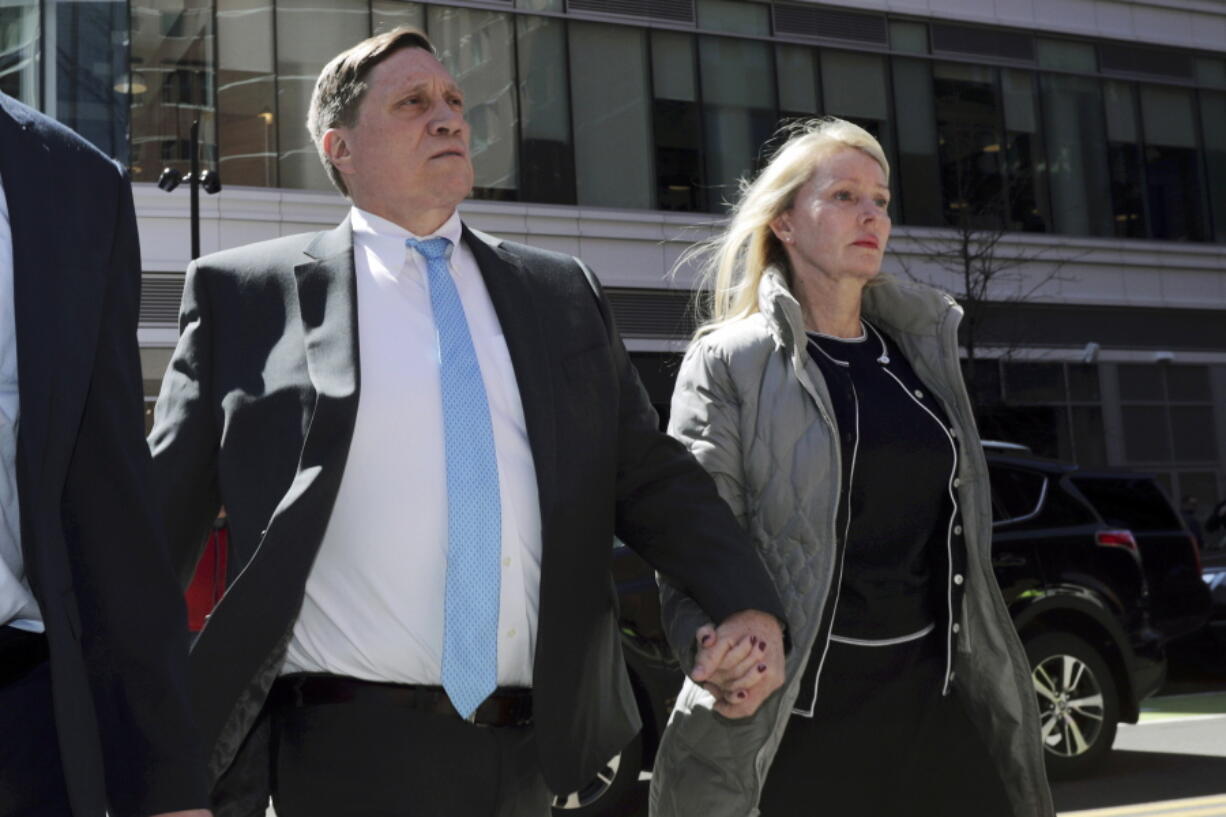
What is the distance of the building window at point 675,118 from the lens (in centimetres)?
2667

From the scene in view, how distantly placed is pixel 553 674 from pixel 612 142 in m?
23.7

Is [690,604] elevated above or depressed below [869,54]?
below

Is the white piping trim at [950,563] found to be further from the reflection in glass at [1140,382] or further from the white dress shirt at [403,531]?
the reflection in glass at [1140,382]

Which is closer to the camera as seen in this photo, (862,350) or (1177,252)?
(862,350)

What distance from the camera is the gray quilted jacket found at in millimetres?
3676

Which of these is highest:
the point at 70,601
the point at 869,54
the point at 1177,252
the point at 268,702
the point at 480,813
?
the point at 869,54

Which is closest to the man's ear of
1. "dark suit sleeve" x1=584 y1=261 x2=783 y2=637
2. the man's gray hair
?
the man's gray hair

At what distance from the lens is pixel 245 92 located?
2370 centimetres

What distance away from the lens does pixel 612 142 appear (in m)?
26.3

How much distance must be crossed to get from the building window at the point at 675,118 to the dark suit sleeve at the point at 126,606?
81.4 ft

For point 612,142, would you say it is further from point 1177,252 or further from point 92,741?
point 92,741

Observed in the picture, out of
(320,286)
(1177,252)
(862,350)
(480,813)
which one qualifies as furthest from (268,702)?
(1177,252)

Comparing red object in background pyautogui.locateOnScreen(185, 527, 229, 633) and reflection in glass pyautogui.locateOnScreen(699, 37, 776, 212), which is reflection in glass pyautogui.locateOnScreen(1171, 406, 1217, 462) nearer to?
reflection in glass pyautogui.locateOnScreen(699, 37, 776, 212)

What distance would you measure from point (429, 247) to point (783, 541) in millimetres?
1033
